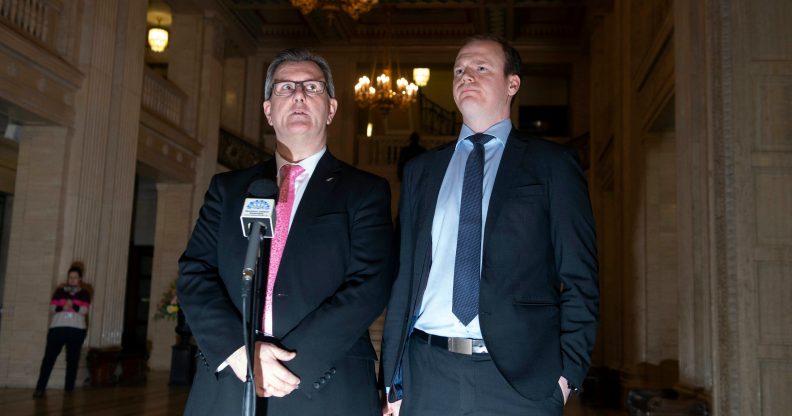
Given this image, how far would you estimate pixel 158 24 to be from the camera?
16719 mm

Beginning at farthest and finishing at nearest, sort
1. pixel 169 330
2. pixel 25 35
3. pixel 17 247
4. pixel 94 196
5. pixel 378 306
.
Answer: pixel 169 330 < pixel 94 196 < pixel 17 247 < pixel 25 35 < pixel 378 306

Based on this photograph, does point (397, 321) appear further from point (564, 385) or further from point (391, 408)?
point (564, 385)

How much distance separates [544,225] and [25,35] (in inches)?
347

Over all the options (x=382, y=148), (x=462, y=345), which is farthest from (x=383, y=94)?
(x=462, y=345)

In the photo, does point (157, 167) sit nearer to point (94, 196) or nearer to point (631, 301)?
point (94, 196)

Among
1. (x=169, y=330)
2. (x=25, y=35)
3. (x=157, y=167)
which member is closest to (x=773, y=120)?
(x=25, y=35)

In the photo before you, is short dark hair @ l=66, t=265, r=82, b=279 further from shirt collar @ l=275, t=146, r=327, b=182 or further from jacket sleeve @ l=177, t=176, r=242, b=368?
shirt collar @ l=275, t=146, r=327, b=182

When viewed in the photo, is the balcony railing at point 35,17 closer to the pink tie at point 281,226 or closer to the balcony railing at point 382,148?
the pink tie at point 281,226

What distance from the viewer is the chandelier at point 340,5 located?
1311cm

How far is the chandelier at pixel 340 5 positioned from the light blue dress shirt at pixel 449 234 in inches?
421

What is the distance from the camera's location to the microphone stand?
6.69ft

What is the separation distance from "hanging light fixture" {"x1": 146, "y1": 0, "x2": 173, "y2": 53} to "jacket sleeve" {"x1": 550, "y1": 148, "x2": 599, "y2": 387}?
1333 cm

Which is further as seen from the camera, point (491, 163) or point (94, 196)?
point (94, 196)

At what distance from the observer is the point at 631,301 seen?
10.9 m
